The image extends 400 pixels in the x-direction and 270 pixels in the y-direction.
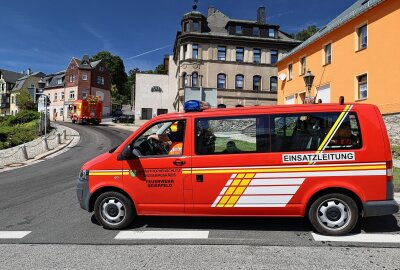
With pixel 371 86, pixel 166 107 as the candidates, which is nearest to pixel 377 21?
pixel 371 86

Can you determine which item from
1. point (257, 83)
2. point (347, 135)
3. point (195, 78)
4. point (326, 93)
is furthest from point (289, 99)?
point (347, 135)

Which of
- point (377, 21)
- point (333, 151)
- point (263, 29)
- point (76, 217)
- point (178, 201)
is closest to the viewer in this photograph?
point (333, 151)

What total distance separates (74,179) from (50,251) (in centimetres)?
673

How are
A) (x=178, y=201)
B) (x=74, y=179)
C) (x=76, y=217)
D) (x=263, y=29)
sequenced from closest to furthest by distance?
(x=178, y=201), (x=76, y=217), (x=74, y=179), (x=263, y=29)

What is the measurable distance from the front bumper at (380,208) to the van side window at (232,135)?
5.49ft

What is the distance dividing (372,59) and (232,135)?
18.8 meters

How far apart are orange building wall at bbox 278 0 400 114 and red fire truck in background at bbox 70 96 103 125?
96.3ft

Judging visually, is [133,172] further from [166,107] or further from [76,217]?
[166,107]

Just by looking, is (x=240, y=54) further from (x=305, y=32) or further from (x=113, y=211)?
(x=305, y=32)

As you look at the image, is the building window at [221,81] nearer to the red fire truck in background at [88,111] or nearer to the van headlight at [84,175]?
the red fire truck in background at [88,111]

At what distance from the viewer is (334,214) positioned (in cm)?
520

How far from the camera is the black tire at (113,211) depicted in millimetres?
5664

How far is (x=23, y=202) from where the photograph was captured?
795 centimetres

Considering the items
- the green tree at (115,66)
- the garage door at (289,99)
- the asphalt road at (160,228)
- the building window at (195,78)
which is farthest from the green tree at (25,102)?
the asphalt road at (160,228)
